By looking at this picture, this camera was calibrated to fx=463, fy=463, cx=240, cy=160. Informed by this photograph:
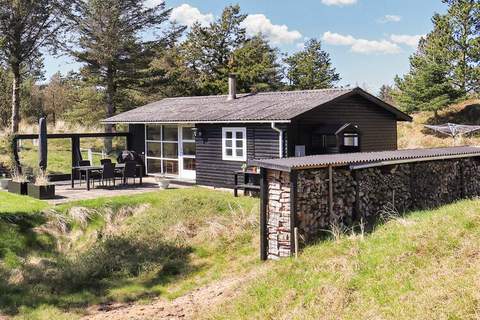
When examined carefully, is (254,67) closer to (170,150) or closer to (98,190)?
(170,150)

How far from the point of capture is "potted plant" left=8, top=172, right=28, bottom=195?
14109mm

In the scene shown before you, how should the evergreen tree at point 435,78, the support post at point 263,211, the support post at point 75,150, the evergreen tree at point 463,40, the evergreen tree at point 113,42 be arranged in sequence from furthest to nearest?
the evergreen tree at point 435,78 → the evergreen tree at point 463,40 → the evergreen tree at point 113,42 → the support post at point 75,150 → the support post at point 263,211

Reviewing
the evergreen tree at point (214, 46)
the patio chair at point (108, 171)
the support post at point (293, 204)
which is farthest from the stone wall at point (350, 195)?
the evergreen tree at point (214, 46)

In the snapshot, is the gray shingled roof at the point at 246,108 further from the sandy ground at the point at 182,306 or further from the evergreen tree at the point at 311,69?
the evergreen tree at the point at 311,69

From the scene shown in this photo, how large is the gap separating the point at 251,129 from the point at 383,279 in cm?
943

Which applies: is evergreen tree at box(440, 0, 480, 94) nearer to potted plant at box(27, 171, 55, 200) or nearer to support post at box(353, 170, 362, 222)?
support post at box(353, 170, 362, 222)

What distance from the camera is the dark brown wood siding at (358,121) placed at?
14.8 m

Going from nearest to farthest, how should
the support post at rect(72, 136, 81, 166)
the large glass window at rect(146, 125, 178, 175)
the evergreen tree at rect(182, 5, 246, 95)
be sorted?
the support post at rect(72, 136, 81, 166) < the large glass window at rect(146, 125, 178, 175) < the evergreen tree at rect(182, 5, 246, 95)

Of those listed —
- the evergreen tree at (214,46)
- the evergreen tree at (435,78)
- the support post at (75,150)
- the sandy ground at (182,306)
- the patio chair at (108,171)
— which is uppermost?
the evergreen tree at (214,46)

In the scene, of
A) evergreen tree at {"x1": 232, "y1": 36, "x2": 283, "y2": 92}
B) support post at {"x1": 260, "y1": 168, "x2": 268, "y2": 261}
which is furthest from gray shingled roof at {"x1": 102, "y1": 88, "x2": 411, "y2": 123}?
evergreen tree at {"x1": 232, "y1": 36, "x2": 283, "y2": 92}

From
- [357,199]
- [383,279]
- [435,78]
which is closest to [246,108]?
[357,199]

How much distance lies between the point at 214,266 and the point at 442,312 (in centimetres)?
584

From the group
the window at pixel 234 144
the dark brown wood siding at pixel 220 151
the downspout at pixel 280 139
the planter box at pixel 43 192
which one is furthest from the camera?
the window at pixel 234 144

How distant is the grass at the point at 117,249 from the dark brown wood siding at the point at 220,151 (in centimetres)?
221
